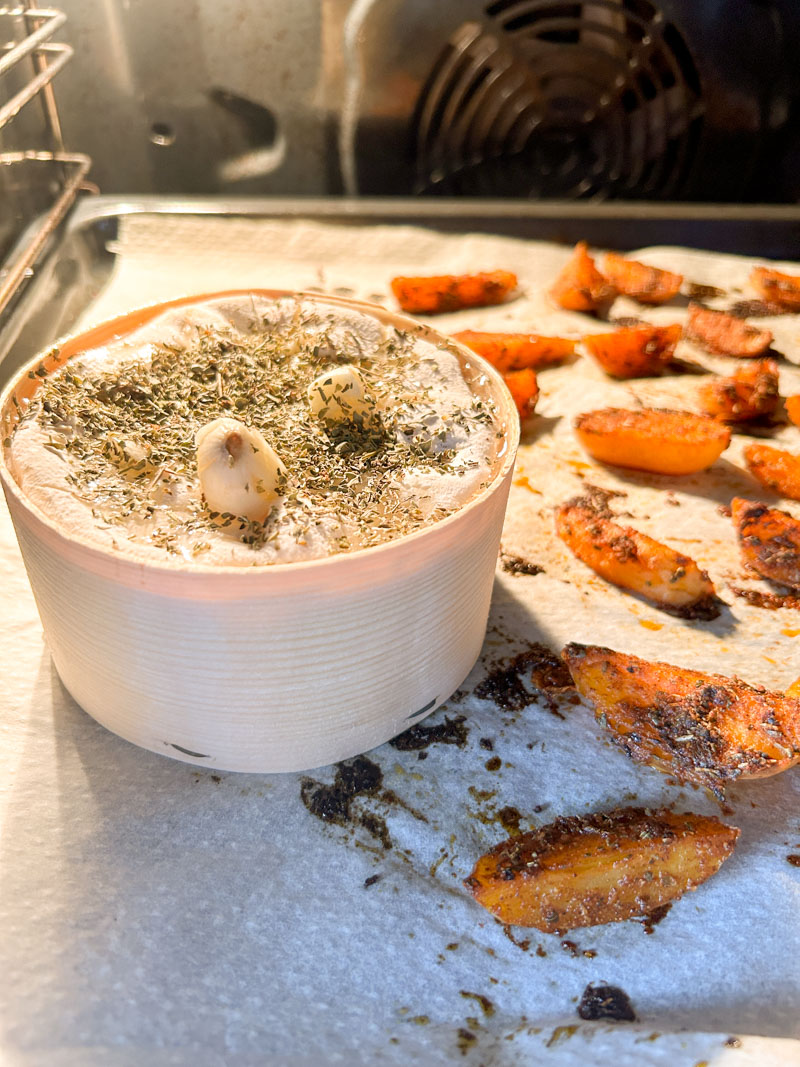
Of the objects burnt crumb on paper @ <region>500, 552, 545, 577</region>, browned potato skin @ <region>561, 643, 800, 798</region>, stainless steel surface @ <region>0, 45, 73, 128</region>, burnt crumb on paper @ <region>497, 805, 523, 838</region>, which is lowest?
burnt crumb on paper @ <region>497, 805, 523, 838</region>

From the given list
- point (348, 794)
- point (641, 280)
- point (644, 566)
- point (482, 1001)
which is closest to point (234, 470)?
point (348, 794)

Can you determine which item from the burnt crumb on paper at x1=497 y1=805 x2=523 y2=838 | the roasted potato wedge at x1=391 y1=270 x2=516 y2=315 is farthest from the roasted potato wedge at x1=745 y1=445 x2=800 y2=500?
the burnt crumb on paper at x1=497 y1=805 x2=523 y2=838

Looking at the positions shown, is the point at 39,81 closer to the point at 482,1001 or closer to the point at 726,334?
the point at 726,334

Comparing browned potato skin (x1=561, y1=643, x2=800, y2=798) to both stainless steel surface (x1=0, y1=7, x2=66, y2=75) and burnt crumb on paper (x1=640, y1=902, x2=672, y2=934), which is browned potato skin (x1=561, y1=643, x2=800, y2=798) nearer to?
burnt crumb on paper (x1=640, y1=902, x2=672, y2=934)

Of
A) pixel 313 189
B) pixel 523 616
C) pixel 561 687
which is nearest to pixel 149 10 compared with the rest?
pixel 313 189

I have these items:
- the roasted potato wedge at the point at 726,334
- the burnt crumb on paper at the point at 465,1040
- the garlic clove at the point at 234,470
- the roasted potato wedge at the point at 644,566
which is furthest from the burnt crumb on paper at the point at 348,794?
the roasted potato wedge at the point at 726,334
